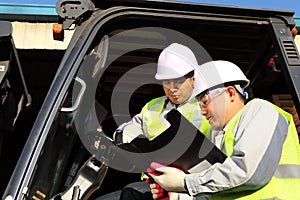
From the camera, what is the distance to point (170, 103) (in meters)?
3.10

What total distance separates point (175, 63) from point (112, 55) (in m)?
0.60

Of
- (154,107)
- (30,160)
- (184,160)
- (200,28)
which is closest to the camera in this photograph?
(30,160)

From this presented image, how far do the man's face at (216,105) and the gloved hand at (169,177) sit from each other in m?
0.34

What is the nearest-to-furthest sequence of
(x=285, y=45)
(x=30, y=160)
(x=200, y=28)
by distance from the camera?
(x=30, y=160) → (x=285, y=45) → (x=200, y=28)

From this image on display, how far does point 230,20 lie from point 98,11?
0.73m

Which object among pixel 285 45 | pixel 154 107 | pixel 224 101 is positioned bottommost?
pixel 154 107

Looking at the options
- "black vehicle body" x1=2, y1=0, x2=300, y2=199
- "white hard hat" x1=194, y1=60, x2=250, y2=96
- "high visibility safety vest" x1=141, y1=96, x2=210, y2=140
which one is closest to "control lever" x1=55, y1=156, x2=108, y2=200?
"black vehicle body" x1=2, y1=0, x2=300, y2=199

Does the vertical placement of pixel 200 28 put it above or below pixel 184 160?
above

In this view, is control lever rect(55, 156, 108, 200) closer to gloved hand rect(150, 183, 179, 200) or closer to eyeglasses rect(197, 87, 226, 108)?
gloved hand rect(150, 183, 179, 200)

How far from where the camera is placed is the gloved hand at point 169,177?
6.94 feet

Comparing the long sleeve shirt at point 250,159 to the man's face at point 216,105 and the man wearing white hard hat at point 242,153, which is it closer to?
the man wearing white hard hat at point 242,153

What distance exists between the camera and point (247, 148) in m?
2.01

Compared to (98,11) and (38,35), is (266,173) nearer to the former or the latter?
(98,11)

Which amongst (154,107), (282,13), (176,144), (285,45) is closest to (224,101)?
(176,144)
